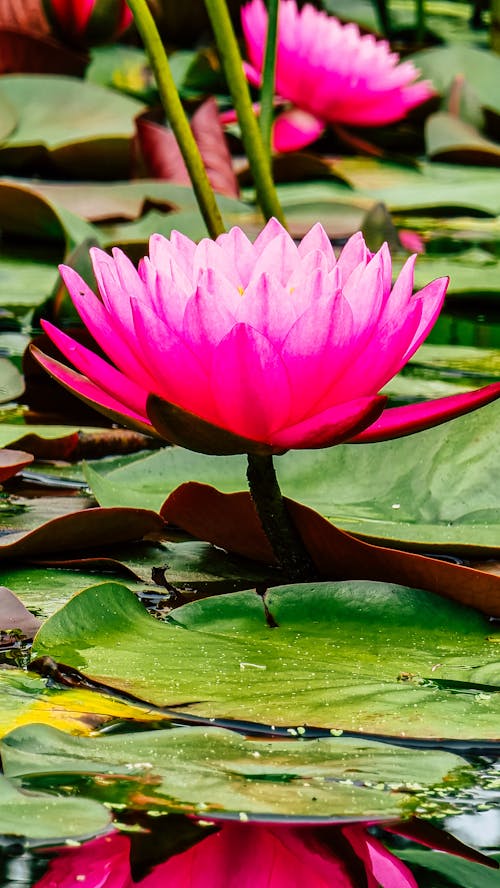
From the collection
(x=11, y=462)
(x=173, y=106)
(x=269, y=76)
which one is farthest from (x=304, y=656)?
(x=269, y=76)

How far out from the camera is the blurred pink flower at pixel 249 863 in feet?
1.90

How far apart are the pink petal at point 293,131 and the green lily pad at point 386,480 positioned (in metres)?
1.71

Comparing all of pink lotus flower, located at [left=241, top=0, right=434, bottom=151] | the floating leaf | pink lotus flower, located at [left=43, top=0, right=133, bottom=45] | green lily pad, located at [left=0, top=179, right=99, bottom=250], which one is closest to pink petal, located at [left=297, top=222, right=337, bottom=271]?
green lily pad, located at [left=0, top=179, right=99, bottom=250]

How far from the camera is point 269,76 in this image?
163 cm

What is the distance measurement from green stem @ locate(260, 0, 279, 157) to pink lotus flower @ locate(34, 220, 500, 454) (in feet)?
2.30

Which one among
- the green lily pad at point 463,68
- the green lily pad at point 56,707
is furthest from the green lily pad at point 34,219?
the green lily pad at point 463,68

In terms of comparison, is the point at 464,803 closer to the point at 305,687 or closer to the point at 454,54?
the point at 305,687

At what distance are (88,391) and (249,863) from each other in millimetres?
440

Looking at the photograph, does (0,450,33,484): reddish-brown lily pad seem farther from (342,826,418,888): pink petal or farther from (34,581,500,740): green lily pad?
(342,826,418,888): pink petal

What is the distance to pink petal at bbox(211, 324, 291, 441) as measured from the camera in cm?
81

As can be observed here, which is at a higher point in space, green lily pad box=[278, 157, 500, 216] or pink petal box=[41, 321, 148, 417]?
green lily pad box=[278, 157, 500, 216]

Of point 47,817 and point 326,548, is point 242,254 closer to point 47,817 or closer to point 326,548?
point 326,548

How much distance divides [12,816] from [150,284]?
40 cm

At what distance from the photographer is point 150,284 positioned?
0.88 m
